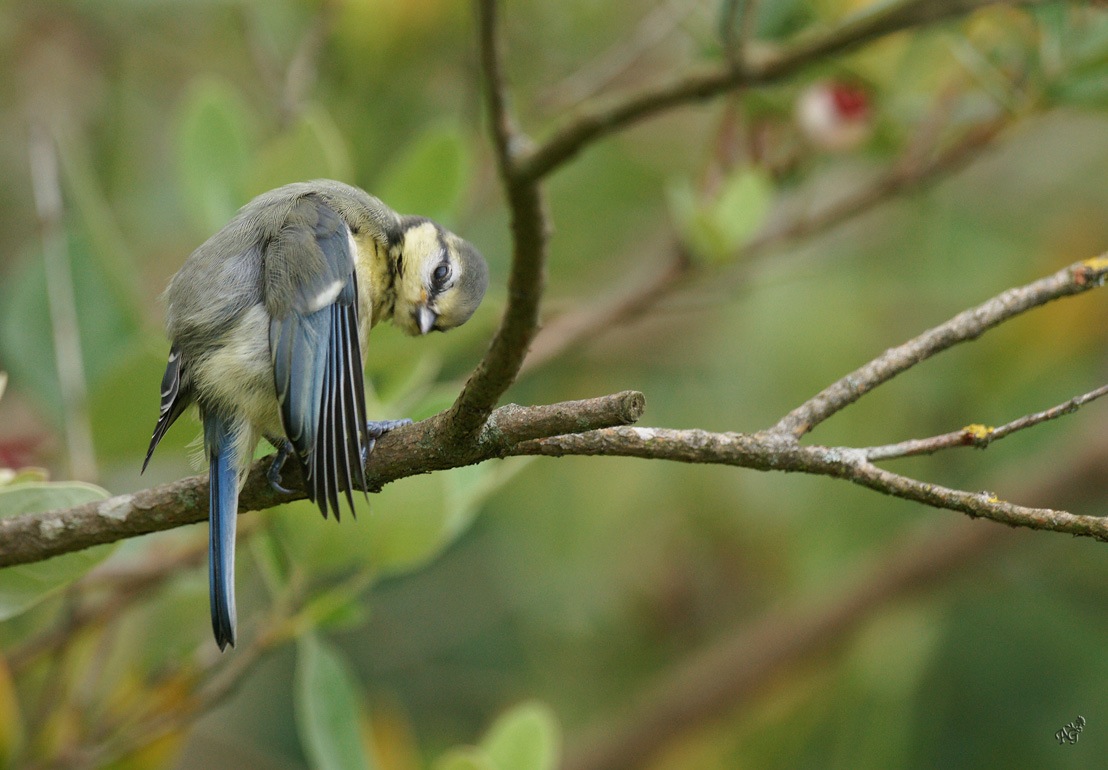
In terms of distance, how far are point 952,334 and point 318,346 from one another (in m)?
0.92

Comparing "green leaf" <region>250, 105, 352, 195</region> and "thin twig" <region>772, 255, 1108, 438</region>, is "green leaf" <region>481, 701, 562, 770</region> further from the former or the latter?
"green leaf" <region>250, 105, 352, 195</region>

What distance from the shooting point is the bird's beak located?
7.36 feet

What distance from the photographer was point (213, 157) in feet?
7.79

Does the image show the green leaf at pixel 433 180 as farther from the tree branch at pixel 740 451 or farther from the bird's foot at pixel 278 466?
the tree branch at pixel 740 451

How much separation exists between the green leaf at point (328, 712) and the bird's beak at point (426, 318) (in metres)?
0.63

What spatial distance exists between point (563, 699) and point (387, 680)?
0.65 meters

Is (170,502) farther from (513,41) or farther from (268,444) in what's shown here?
(513,41)

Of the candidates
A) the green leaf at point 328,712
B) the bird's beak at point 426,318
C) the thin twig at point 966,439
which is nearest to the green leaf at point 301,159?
the bird's beak at point 426,318

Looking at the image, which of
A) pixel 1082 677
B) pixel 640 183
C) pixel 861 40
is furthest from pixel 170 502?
pixel 1082 677

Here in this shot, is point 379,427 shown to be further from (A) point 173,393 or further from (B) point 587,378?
(B) point 587,378

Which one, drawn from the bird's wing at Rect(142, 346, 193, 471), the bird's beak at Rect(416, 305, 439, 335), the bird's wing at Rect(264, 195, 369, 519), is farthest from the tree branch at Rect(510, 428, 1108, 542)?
the bird's beak at Rect(416, 305, 439, 335)

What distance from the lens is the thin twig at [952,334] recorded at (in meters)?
1.50

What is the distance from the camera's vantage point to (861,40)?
1066mm

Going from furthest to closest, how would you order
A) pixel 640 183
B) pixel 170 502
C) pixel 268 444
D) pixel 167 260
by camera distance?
pixel 167 260, pixel 640 183, pixel 268 444, pixel 170 502
